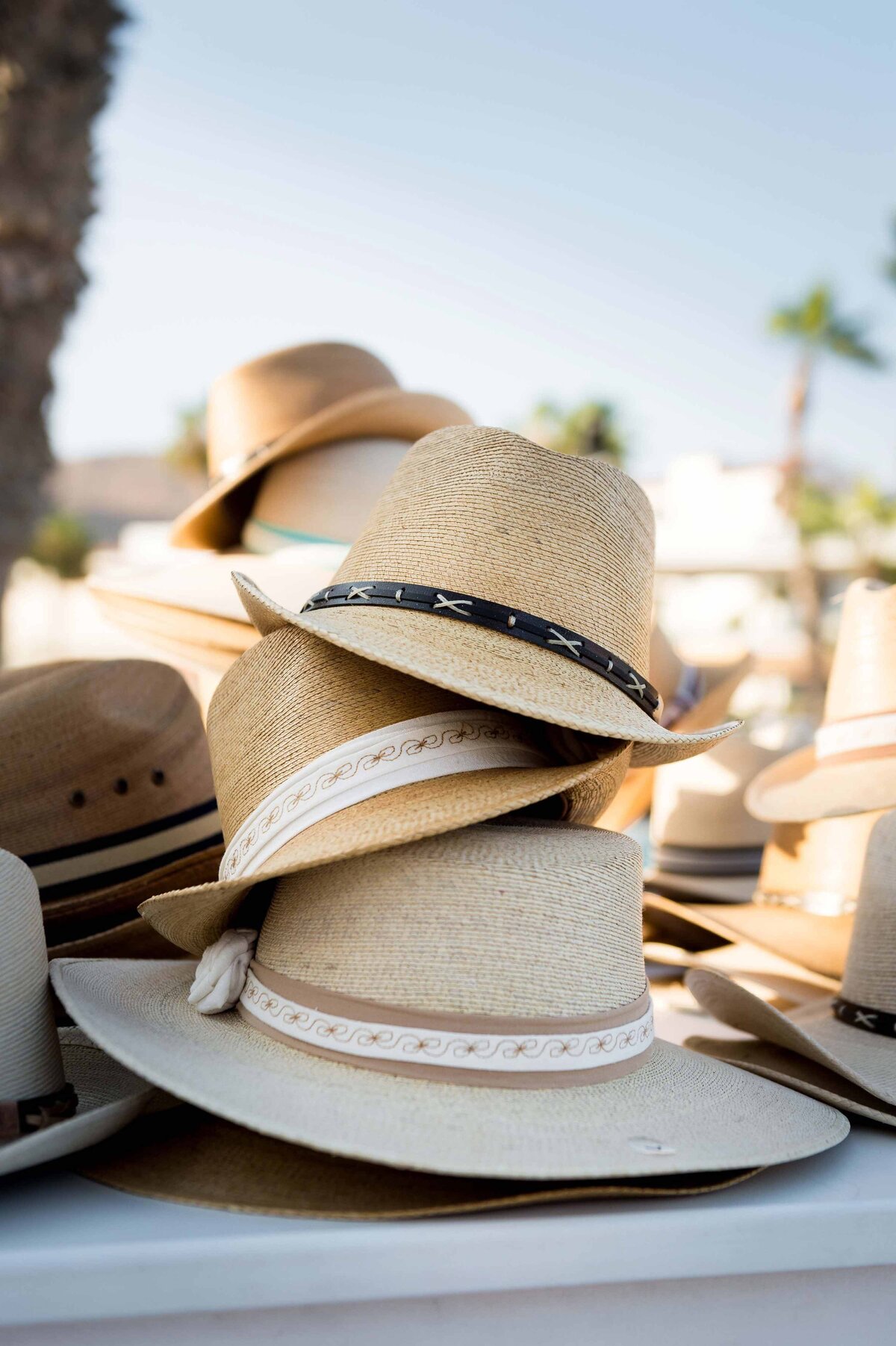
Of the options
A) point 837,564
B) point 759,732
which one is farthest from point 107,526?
point 759,732

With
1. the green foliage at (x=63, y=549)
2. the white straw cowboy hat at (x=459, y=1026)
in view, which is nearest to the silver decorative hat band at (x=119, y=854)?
the white straw cowboy hat at (x=459, y=1026)

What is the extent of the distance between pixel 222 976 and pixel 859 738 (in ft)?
3.35

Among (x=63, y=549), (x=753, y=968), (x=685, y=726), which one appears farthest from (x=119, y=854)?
(x=63, y=549)

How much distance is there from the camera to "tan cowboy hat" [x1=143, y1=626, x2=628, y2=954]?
888 millimetres

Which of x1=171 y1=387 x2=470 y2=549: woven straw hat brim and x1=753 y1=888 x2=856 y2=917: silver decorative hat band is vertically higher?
x1=171 y1=387 x2=470 y2=549: woven straw hat brim

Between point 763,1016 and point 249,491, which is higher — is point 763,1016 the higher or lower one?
the lower one

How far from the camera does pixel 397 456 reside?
184 centimetres

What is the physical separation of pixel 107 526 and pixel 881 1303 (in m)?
42.4

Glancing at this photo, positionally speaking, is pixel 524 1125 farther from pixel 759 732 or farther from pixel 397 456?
pixel 759 732

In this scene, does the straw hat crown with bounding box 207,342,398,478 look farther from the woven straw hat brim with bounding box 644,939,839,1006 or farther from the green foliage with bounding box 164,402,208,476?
the green foliage with bounding box 164,402,208,476

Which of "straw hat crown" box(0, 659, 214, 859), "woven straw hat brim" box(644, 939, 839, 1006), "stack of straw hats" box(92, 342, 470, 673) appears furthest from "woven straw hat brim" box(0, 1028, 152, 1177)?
"woven straw hat brim" box(644, 939, 839, 1006)

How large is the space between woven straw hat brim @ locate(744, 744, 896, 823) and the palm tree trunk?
Result: 3451 mm

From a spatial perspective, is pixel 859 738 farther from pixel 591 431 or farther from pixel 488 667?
pixel 591 431

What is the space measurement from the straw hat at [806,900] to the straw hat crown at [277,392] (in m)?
1.01
